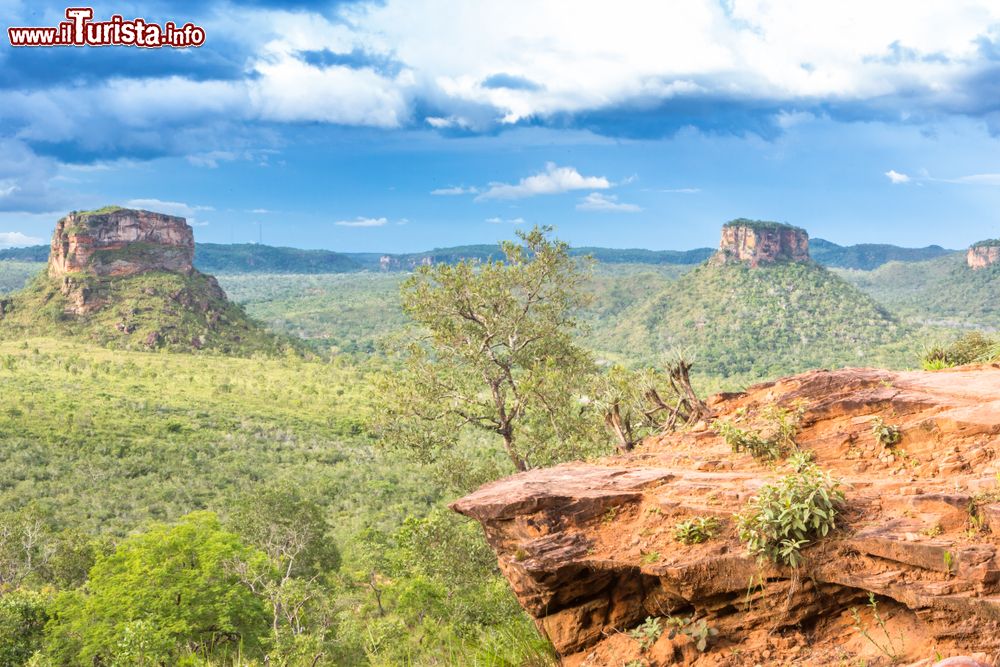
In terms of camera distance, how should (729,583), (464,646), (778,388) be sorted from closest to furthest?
(729,583) < (464,646) < (778,388)

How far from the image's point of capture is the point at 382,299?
190 meters

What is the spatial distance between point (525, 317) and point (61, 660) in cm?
1690

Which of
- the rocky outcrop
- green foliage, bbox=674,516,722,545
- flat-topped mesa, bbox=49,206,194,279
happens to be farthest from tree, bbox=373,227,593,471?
flat-topped mesa, bbox=49,206,194,279

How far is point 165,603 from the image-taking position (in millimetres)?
20828

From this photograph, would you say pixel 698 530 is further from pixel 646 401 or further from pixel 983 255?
pixel 983 255

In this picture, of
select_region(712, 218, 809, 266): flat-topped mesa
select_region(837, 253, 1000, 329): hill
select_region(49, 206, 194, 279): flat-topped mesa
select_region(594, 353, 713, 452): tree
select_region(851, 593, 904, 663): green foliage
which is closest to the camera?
select_region(851, 593, 904, 663): green foliage

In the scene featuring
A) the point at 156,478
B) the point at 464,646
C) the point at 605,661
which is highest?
the point at 605,661

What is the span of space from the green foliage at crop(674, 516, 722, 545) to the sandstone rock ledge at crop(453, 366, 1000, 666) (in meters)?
0.06

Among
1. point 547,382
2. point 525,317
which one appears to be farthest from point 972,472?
point 525,317

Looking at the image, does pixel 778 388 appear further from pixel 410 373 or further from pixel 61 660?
pixel 61 660

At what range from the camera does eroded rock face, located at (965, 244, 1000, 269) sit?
564ft

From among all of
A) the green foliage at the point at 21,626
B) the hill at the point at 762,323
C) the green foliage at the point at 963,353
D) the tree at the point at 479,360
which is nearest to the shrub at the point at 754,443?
the green foliage at the point at 963,353

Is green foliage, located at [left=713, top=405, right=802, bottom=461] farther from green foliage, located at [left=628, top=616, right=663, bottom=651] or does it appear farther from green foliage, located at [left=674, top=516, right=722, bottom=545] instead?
green foliage, located at [left=628, top=616, right=663, bottom=651]

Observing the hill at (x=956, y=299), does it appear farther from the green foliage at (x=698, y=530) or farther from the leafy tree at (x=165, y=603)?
the green foliage at (x=698, y=530)
